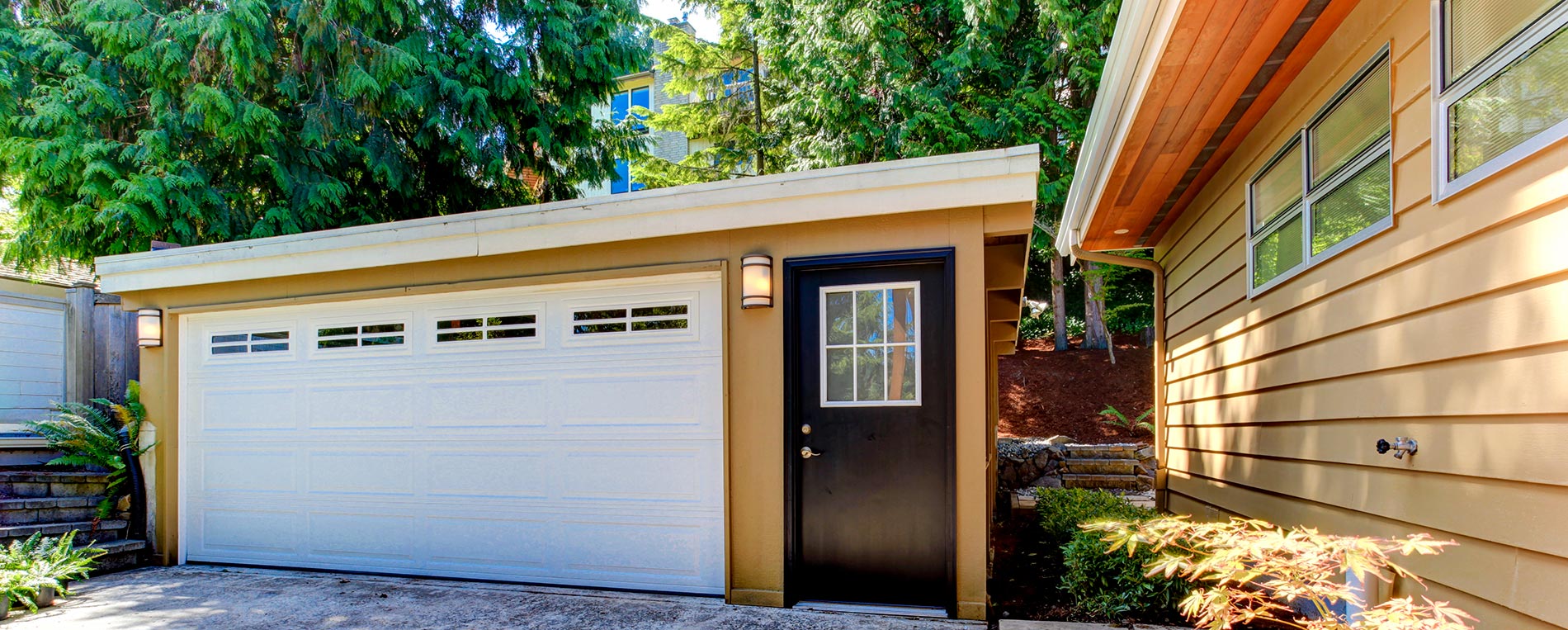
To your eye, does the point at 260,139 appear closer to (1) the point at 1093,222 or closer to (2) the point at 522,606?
(2) the point at 522,606

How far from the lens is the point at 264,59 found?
8.07m

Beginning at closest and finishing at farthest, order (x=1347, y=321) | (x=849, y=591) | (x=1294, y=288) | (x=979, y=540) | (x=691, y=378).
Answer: (x=1347, y=321) < (x=1294, y=288) < (x=979, y=540) < (x=849, y=591) < (x=691, y=378)

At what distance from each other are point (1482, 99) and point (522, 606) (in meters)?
4.30

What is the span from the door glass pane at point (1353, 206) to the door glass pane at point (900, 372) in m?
1.77

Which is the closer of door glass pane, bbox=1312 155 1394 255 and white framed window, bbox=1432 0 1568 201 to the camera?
white framed window, bbox=1432 0 1568 201

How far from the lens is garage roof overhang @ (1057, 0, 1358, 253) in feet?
9.86

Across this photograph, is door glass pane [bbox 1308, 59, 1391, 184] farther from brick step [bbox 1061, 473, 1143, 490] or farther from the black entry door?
brick step [bbox 1061, 473, 1143, 490]

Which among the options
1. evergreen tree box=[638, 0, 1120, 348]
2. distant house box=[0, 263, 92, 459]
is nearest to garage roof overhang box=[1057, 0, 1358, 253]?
evergreen tree box=[638, 0, 1120, 348]

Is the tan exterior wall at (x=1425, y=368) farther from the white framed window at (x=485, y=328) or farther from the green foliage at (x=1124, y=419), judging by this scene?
the green foliage at (x=1124, y=419)

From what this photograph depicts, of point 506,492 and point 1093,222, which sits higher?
point 1093,222

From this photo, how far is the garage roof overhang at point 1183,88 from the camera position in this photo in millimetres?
3004

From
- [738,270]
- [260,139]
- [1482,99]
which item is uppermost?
[260,139]

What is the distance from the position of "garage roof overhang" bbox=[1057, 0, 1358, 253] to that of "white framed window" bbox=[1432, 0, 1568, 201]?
2.13 ft

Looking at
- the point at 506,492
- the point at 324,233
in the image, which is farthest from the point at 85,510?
the point at 506,492
